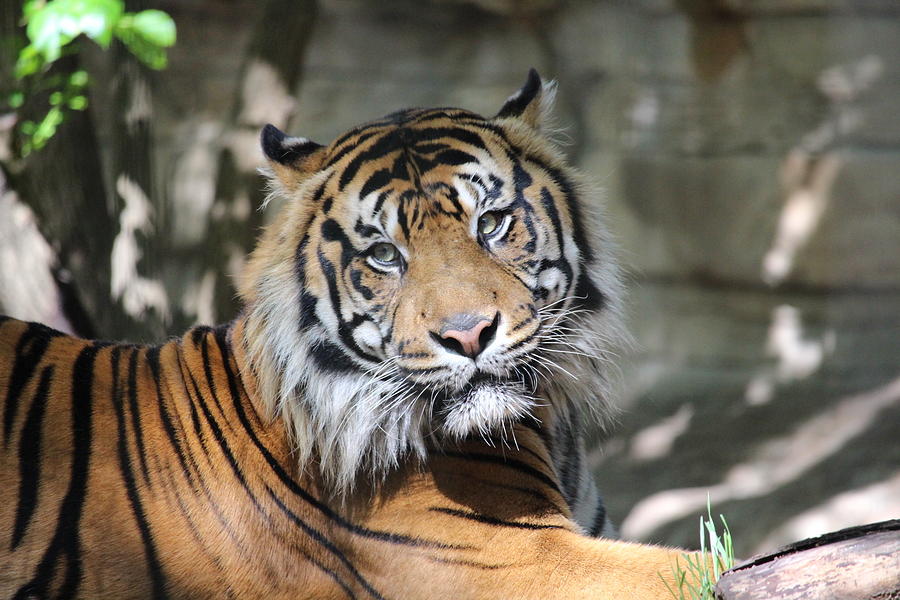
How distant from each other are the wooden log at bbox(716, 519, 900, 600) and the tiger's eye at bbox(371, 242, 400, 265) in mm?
1129

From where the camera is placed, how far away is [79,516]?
91.1 inches

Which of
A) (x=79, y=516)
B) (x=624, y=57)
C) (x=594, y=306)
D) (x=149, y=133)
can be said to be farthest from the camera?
(x=624, y=57)

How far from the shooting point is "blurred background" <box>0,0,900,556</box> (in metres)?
6.14

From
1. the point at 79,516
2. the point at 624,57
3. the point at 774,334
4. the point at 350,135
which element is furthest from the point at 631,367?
the point at 79,516

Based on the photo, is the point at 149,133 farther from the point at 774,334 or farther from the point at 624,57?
the point at 774,334

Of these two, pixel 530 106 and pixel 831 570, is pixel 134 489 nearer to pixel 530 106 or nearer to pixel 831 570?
pixel 530 106

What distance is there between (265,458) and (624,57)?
5012 millimetres

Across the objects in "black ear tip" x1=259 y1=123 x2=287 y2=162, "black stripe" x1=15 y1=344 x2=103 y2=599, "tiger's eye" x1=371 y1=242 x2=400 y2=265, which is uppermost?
"black ear tip" x1=259 y1=123 x2=287 y2=162

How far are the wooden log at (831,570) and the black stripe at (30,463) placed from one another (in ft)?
5.31

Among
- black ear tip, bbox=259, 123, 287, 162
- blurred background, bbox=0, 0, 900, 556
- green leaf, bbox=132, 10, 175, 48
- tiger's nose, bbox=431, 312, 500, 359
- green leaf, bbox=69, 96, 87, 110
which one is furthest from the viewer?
blurred background, bbox=0, 0, 900, 556

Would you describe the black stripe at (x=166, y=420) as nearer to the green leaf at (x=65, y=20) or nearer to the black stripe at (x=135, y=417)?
the black stripe at (x=135, y=417)

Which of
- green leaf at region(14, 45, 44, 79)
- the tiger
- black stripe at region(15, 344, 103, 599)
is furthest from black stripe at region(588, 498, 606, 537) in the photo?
green leaf at region(14, 45, 44, 79)

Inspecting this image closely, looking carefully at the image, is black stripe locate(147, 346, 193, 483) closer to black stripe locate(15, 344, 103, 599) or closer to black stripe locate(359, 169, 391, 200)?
black stripe locate(15, 344, 103, 599)

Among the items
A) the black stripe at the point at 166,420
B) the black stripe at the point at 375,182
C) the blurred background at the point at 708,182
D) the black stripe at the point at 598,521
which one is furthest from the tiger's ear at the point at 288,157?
the blurred background at the point at 708,182
